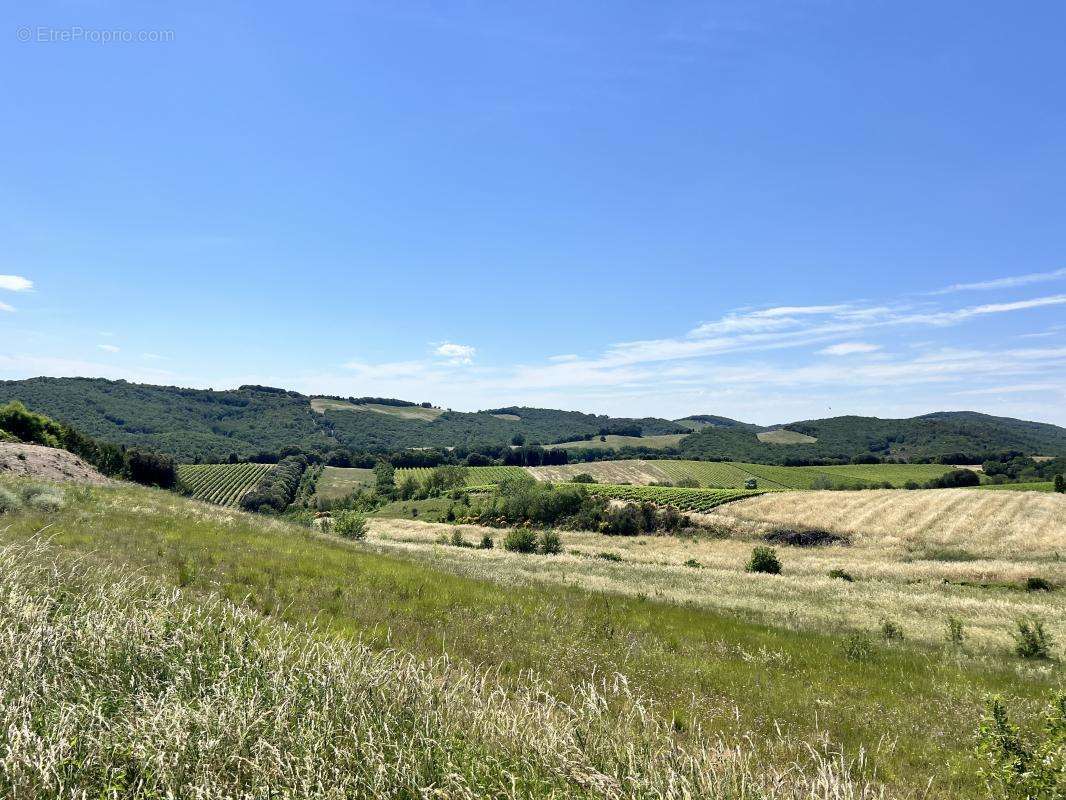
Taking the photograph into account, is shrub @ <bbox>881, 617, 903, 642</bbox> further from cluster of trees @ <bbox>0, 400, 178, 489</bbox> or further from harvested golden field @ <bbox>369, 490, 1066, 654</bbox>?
cluster of trees @ <bbox>0, 400, 178, 489</bbox>

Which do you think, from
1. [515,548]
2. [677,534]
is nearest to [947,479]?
[677,534]

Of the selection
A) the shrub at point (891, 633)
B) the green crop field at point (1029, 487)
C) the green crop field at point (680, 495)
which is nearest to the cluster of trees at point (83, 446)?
the shrub at point (891, 633)

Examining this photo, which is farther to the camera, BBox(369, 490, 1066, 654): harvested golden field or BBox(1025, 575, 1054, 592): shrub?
BBox(1025, 575, 1054, 592): shrub

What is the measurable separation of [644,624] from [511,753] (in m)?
9.31

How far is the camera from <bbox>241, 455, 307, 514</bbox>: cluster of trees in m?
108

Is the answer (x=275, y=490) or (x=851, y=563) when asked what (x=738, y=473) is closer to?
(x=851, y=563)

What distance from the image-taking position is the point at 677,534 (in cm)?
7794

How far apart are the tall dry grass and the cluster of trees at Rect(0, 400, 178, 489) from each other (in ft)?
183

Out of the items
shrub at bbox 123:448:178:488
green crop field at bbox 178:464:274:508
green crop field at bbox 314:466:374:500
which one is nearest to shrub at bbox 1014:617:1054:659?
shrub at bbox 123:448:178:488

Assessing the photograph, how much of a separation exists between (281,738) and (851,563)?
202ft

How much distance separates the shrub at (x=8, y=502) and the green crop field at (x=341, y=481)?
391 ft

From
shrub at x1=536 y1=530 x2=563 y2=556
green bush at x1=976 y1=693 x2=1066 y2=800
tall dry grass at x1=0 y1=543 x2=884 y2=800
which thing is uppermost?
tall dry grass at x1=0 y1=543 x2=884 y2=800

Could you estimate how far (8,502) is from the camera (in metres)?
15.6

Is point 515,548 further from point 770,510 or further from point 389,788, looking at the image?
point 389,788
